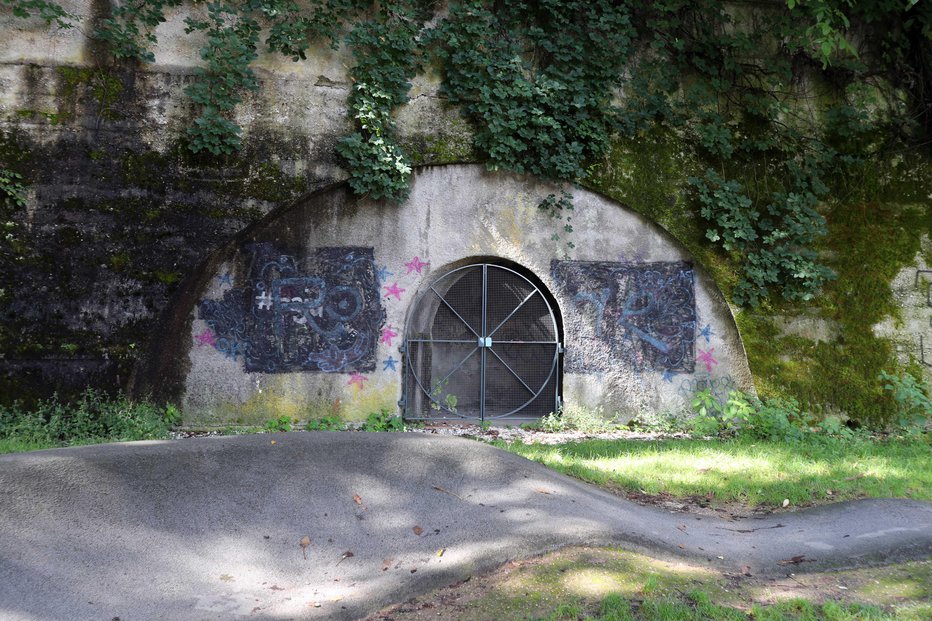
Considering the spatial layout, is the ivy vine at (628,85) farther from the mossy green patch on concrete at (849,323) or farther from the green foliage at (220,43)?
the mossy green patch on concrete at (849,323)

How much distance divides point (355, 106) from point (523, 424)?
13.5 ft

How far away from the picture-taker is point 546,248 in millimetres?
8305

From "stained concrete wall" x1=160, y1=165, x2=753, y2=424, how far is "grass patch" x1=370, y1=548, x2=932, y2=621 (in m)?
4.60

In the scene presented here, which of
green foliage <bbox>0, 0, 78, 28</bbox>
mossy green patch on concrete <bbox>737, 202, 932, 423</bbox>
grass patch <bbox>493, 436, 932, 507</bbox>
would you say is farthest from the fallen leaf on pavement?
green foliage <bbox>0, 0, 78, 28</bbox>

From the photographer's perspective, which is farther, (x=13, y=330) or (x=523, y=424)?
(x=523, y=424)

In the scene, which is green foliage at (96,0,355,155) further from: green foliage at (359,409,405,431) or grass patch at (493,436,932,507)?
grass patch at (493,436,932,507)

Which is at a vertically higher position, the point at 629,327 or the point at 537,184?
the point at 537,184

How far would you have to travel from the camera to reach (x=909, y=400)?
313 inches

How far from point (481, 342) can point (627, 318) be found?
1.76 meters

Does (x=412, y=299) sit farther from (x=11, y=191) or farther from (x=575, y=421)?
(x=11, y=191)

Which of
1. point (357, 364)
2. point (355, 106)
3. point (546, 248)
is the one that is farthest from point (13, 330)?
point (546, 248)

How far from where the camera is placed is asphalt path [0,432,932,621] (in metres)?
3.18

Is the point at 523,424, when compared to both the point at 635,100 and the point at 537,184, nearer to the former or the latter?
the point at 537,184

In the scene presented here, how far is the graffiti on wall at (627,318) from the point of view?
27.1ft
